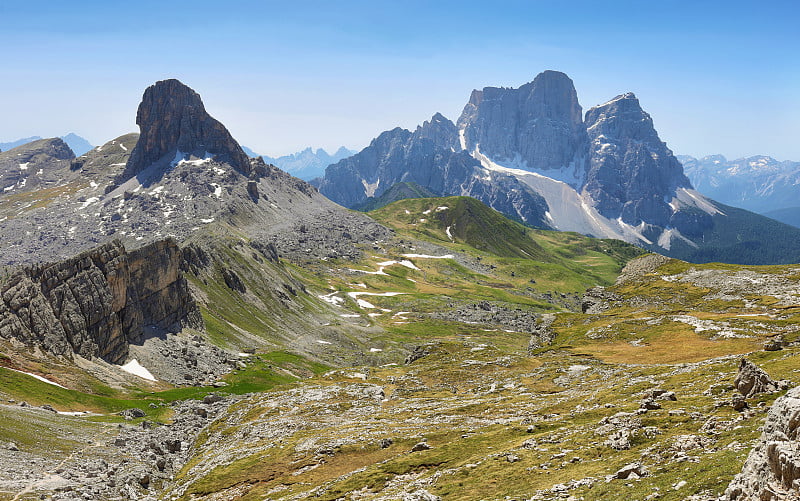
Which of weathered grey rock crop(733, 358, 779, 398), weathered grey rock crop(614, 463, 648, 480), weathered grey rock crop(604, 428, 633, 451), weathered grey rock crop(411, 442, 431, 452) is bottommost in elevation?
weathered grey rock crop(411, 442, 431, 452)

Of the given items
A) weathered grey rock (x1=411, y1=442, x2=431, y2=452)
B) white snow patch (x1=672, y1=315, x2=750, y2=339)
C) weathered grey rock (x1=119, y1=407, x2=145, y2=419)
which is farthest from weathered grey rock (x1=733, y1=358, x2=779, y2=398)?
weathered grey rock (x1=119, y1=407, x2=145, y2=419)

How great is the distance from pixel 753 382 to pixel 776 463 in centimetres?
2343

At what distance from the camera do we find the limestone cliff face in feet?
314

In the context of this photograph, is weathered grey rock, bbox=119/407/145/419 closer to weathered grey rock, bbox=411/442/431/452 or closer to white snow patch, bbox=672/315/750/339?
weathered grey rock, bbox=411/442/431/452

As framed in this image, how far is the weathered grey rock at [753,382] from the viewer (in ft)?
130

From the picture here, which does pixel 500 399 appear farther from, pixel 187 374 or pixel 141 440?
pixel 187 374

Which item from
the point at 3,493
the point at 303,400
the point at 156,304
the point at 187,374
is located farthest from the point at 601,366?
the point at 156,304

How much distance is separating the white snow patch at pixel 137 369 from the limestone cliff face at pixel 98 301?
232cm

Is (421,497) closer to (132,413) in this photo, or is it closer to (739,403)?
(739,403)

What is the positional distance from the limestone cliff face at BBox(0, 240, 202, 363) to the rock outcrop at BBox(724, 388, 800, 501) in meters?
111

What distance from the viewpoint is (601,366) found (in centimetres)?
8425

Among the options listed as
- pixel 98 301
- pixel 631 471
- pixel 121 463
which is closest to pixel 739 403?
pixel 631 471

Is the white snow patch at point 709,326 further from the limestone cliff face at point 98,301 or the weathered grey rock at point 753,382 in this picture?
the limestone cliff face at point 98,301

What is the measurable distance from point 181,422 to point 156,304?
57.0 m
